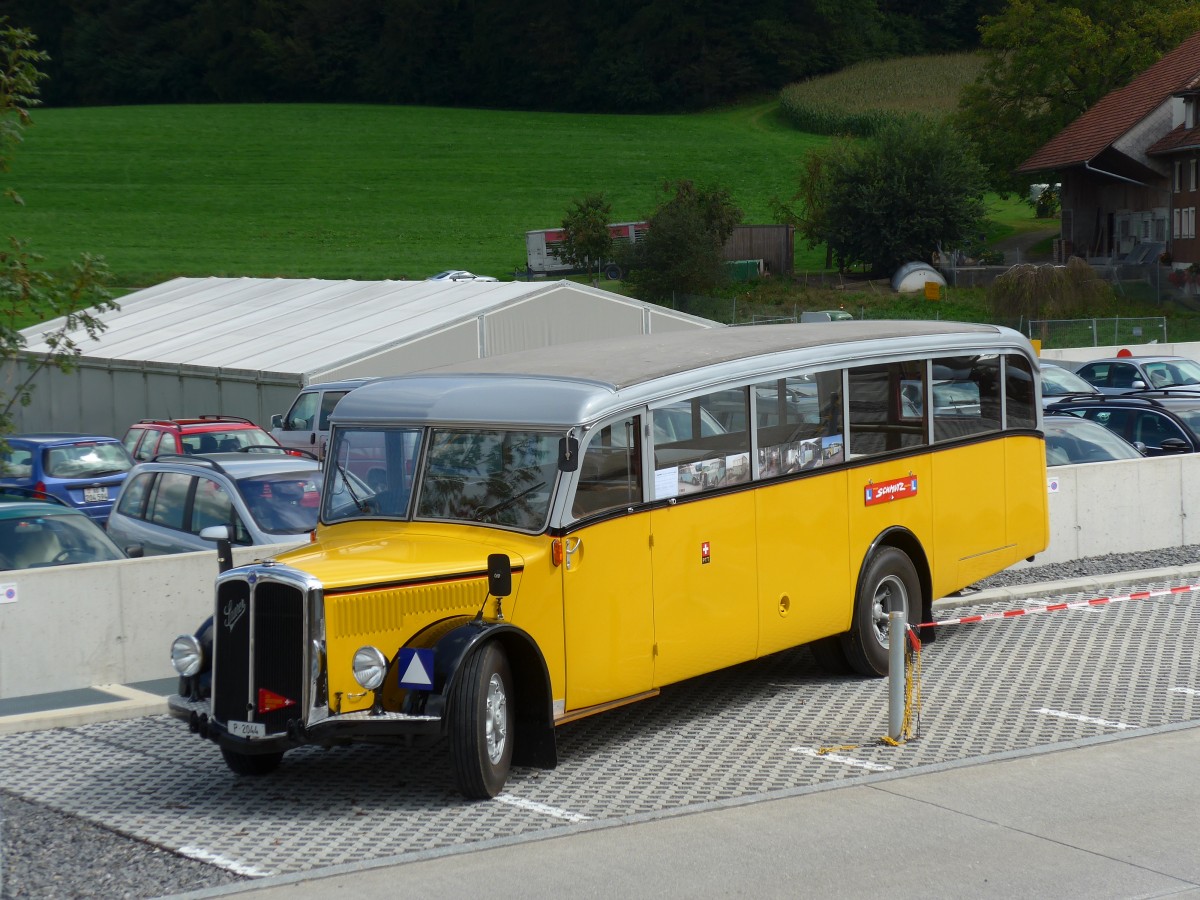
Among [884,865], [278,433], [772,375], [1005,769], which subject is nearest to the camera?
[884,865]

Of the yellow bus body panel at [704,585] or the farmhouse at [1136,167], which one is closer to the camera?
the yellow bus body panel at [704,585]

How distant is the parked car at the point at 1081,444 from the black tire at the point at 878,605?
7086mm

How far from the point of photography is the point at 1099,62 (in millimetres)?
67562

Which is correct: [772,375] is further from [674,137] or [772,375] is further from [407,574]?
[674,137]

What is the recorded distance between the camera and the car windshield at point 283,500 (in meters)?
14.6

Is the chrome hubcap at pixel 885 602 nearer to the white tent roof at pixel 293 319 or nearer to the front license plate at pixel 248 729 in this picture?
the front license plate at pixel 248 729

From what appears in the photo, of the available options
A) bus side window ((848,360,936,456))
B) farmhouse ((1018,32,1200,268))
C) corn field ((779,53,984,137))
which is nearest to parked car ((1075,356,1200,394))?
bus side window ((848,360,936,456))

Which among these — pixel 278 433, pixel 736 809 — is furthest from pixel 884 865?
pixel 278 433

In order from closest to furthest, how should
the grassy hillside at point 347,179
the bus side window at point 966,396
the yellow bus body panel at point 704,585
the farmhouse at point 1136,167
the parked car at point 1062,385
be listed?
the yellow bus body panel at point 704,585
the bus side window at point 966,396
the parked car at point 1062,385
the farmhouse at point 1136,167
the grassy hillside at point 347,179

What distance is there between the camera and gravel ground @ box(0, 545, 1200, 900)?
7.58m

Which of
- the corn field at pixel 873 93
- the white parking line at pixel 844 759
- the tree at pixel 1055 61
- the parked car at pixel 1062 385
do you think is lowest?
the white parking line at pixel 844 759

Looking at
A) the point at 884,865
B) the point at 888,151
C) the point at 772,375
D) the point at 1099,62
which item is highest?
the point at 1099,62

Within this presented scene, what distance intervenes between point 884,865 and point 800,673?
4726 millimetres

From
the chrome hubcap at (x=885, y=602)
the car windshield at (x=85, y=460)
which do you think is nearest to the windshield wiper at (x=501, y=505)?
the chrome hubcap at (x=885, y=602)
